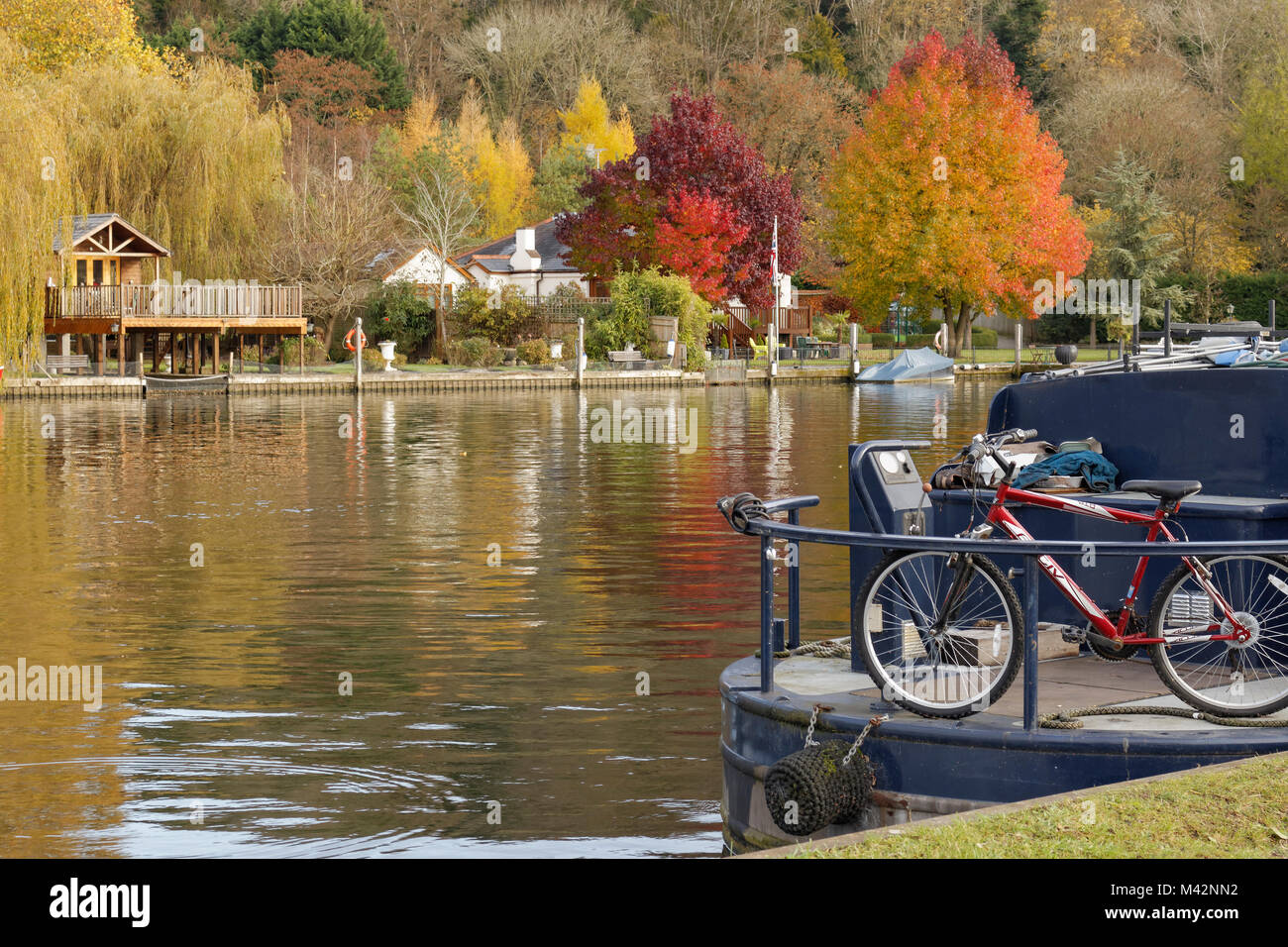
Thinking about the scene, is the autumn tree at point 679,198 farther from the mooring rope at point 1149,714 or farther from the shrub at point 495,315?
the mooring rope at point 1149,714

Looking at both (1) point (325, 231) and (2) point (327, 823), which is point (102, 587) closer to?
(2) point (327, 823)

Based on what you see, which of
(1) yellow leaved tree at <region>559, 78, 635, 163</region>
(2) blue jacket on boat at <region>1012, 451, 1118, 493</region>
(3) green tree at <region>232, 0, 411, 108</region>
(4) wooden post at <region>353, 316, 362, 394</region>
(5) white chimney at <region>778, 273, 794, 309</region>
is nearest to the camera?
(2) blue jacket on boat at <region>1012, 451, 1118, 493</region>

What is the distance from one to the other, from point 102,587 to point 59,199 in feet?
117

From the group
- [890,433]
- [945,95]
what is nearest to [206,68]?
[945,95]

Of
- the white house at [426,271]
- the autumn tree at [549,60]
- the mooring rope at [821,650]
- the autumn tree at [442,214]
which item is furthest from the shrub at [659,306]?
the mooring rope at [821,650]

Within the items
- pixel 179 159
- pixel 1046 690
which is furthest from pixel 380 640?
pixel 179 159

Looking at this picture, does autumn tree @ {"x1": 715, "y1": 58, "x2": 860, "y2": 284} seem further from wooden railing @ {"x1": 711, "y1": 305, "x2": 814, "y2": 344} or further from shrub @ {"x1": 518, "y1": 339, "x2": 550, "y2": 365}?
shrub @ {"x1": 518, "y1": 339, "x2": 550, "y2": 365}

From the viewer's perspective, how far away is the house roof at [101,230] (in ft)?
183

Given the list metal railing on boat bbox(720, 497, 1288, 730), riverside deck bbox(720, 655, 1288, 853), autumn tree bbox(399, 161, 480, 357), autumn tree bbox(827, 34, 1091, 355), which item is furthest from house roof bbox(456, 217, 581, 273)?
metal railing on boat bbox(720, 497, 1288, 730)

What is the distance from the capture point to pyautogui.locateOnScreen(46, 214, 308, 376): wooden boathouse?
5731 cm

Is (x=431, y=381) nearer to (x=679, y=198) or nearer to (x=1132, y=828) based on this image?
(x=679, y=198)

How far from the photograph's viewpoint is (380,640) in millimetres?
16453

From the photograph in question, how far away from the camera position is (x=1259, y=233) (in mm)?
82750

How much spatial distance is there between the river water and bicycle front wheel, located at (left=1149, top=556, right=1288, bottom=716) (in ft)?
9.47
